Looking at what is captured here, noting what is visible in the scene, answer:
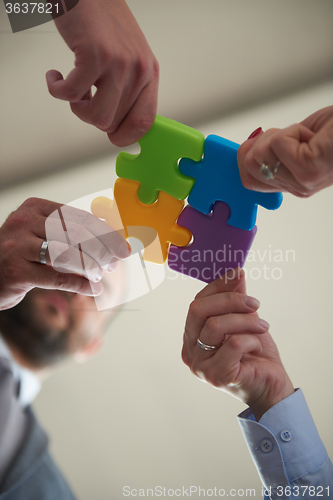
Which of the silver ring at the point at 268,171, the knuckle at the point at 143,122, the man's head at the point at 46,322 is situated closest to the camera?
the silver ring at the point at 268,171

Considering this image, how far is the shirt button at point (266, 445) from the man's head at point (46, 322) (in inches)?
22.9

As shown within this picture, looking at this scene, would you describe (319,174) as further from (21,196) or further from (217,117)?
(21,196)

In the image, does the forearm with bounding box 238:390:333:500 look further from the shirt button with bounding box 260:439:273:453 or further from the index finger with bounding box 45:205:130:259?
the index finger with bounding box 45:205:130:259

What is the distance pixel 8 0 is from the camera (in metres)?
1.08

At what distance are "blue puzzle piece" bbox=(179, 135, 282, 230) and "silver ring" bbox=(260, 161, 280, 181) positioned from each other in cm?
13

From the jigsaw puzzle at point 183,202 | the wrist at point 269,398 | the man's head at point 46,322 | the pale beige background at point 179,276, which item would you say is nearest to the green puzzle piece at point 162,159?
the jigsaw puzzle at point 183,202

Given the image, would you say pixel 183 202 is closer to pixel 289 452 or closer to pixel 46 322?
pixel 289 452

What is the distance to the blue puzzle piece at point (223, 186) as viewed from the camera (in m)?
0.65

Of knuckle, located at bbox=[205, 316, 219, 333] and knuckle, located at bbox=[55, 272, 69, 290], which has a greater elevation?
knuckle, located at bbox=[55, 272, 69, 290]

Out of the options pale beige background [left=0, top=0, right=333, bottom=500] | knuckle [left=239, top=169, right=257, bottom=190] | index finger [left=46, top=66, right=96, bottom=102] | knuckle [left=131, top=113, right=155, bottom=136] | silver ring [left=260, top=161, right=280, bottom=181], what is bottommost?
pale beige background [left=0, top=0, right=333, bottom=500]

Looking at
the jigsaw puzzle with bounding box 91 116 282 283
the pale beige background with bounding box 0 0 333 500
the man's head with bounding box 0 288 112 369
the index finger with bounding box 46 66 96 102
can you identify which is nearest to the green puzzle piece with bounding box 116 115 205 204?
the jigsaw puzzle with bounding box 91 116 282 283

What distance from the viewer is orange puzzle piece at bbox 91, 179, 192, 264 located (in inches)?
28.2

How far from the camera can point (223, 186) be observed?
667 mm

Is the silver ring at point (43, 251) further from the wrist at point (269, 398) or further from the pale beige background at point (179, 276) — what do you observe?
the pale beige background at point (179, 276)
